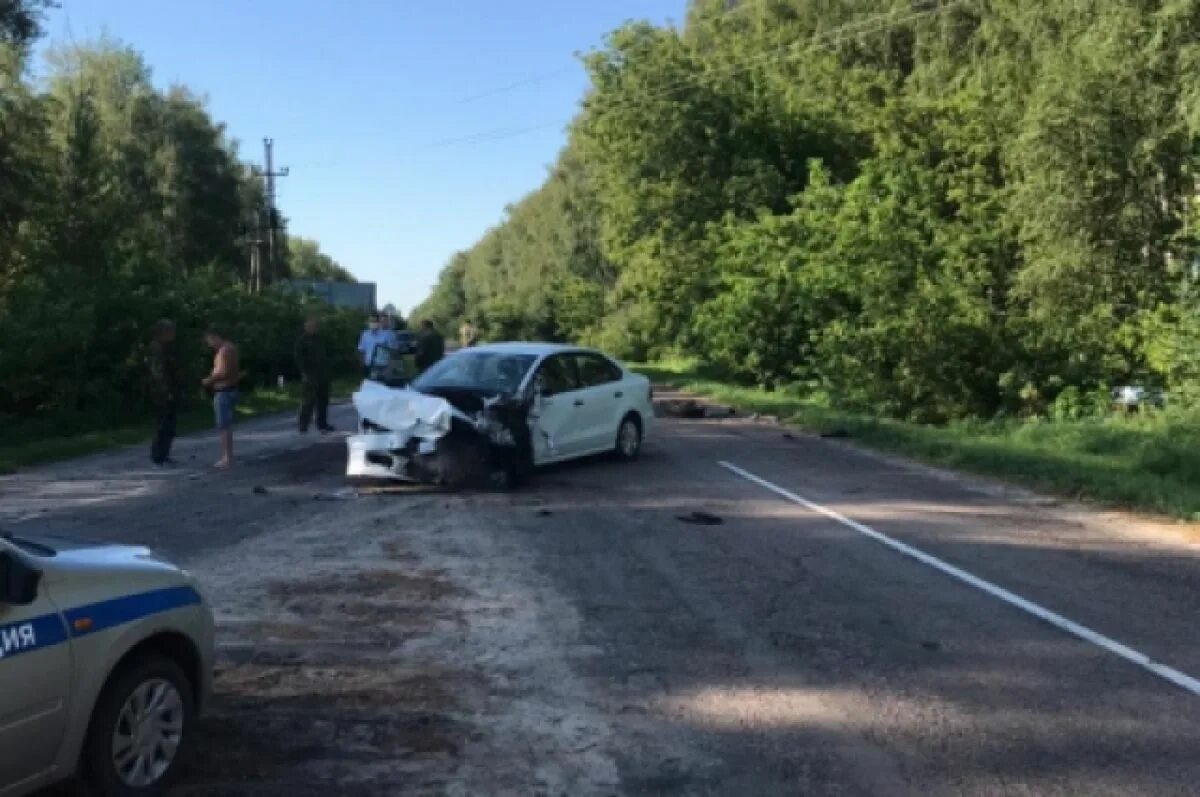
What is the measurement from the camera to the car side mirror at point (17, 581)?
12.0 feet

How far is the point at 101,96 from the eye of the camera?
4909 cm

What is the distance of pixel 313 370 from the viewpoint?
18.2 m

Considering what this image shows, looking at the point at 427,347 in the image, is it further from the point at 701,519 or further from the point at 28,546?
the point at 28,546

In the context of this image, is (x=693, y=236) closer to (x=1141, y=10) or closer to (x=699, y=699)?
(x=1141, y=10)

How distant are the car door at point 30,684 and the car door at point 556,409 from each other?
9591 millimetres

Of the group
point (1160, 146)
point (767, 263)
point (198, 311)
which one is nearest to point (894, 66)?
point (767, 263)

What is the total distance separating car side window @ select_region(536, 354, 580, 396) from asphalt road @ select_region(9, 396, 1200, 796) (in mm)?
1883

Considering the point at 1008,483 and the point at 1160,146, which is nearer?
the point at 1008,483

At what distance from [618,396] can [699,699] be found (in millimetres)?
10089

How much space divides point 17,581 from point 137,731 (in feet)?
3.06

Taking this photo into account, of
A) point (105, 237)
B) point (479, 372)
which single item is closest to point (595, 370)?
point (479, 372)

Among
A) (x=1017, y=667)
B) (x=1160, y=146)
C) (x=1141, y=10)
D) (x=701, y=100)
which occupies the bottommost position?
(x=1017, y=667)

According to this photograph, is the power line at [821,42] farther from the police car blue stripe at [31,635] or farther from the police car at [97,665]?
the police car blue stripe at [31,635]

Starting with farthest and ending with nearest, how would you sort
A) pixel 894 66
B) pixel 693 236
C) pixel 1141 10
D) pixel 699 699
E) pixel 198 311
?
pixel 894 66 < pixel 693 236 < pixel 198 311 < pixel 1141 10 < pixel 699 699
